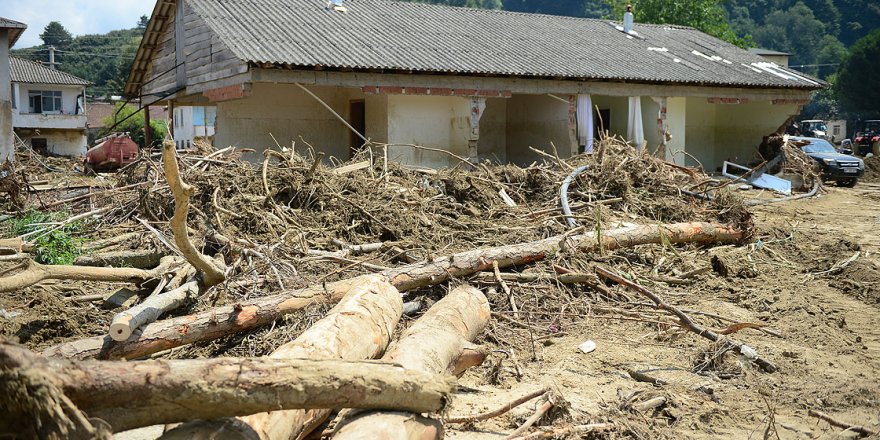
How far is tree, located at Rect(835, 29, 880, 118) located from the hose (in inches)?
2045

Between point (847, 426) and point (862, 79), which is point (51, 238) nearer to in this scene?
point (847, 426)

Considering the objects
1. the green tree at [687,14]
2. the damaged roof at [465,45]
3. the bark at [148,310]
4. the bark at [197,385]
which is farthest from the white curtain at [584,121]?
the green tree at [687,14]

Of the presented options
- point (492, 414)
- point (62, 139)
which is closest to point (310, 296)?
point (492, 414)

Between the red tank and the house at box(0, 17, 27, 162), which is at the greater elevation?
the house at box(0, 17, 27, 162)

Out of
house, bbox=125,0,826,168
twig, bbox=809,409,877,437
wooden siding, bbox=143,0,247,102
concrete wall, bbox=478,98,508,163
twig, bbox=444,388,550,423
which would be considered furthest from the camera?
concrete wall, bbox=478,98,508,163

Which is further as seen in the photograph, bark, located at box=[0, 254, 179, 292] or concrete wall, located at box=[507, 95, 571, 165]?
concrete wall, located at box=[507, 95, 571, 165]

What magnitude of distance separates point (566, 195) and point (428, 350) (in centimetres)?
660

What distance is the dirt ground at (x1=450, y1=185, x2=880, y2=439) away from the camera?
5176mm

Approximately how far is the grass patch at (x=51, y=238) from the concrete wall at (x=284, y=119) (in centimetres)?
745

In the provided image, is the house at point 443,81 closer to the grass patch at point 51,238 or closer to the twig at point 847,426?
the grass patch at point 51,238

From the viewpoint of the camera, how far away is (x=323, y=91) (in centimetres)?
1948

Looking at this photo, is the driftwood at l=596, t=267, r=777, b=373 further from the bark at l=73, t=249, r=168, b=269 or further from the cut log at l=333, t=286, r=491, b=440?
the bark at l=73, t=249, r=168, b=269

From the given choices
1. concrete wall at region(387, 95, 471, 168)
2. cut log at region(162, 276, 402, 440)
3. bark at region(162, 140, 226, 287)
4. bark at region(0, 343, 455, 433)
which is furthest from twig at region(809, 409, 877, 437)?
concrete wall at region(387, 95, 471, 168)

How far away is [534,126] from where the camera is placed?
21.6 metres
